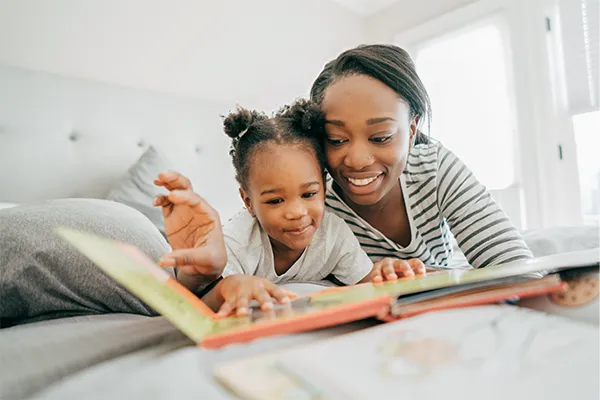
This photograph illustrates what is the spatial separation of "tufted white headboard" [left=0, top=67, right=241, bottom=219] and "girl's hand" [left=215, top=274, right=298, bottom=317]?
1.10m

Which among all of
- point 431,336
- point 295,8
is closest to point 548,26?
point 295,8

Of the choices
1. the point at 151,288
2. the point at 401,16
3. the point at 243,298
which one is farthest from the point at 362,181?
the point at 401,16

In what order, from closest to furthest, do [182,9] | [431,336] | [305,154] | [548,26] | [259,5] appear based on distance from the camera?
Result: [431,336]
[305,154]
[182,9]
[548,26]
[259,5]

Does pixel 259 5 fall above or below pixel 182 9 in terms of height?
above

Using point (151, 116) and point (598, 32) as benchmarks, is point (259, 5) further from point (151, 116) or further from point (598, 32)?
point (598, 32)

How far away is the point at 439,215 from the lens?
104cm

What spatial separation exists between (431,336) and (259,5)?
238 cm

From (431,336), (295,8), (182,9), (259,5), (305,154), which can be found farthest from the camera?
(295,8)

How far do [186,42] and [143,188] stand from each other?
880 millimetres

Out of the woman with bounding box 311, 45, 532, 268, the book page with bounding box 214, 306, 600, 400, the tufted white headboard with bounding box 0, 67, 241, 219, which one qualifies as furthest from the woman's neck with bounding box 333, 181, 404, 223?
the tufted white headboard with bounding box 0, 67, 241, 219

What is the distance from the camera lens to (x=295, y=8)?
2602mm

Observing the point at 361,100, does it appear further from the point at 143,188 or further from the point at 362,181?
the point at 143,188

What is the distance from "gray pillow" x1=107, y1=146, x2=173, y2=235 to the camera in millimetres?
1448

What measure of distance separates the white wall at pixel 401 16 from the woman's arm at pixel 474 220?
6.13ft
